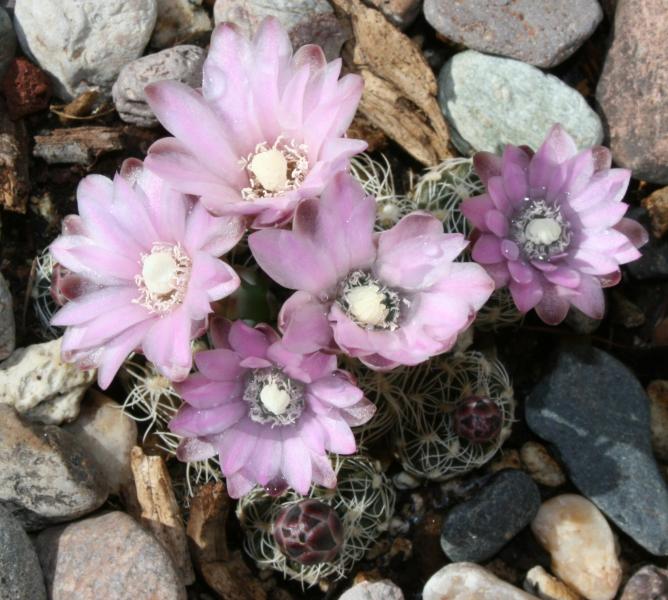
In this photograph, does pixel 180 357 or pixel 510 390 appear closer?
pixel 180 357

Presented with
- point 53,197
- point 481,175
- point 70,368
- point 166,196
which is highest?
point 166,196

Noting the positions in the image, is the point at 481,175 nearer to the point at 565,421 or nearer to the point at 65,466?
the point at 565,421

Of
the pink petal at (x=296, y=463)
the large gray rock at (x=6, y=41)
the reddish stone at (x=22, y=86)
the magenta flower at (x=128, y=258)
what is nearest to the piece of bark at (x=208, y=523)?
the pink petal at (x=296, y=463)

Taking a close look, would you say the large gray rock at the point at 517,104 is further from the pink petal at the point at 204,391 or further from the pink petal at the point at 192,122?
the pink petal at the point at 204,391

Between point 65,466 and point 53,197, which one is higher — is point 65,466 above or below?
below

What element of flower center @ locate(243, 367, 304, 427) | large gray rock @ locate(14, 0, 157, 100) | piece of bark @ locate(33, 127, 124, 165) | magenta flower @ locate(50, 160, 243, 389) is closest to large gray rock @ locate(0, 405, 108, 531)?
magenta flower @ locate(50, 160, 243, 389)

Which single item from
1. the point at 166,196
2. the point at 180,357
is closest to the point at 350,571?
the point at 180,357
